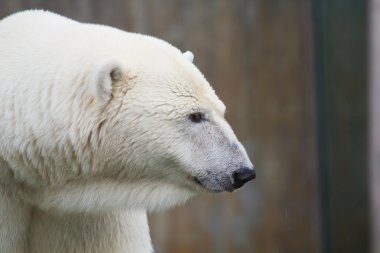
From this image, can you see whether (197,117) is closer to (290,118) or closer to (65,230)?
(65,230)

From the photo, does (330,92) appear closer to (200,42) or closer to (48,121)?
(200,42)

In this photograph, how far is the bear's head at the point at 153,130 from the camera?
329cm

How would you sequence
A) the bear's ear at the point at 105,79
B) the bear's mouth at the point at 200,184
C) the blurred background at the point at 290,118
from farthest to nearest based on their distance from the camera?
1. the blurred background at the point at 290,118
2. the bear's mouth at the point at 200,184
3. the bear's ear at the point at 105,79

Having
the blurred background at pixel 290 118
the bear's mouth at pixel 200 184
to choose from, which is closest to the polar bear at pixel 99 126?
the bear's mouth at pixel 200 184

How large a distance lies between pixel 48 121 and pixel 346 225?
13.4ft

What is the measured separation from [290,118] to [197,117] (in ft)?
12.0

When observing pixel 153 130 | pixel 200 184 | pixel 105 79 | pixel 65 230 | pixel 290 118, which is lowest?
pixel 290 118

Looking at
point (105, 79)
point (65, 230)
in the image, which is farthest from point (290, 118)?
point (105, 79)

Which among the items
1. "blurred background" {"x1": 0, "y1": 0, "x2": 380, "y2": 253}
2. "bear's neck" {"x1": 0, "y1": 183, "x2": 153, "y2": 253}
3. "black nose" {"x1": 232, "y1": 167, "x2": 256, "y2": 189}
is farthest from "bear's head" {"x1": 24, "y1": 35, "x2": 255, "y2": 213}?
"blurred background" {"x1": 0, "y1": 0, "x2": 380, "y2": 253}

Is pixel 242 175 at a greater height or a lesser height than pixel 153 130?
lesser

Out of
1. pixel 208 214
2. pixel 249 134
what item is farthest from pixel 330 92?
pixel 208 214

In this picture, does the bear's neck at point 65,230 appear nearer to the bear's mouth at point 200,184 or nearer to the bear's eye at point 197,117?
the bear's mouth at point 200,184

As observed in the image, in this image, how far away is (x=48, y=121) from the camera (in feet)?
10.7

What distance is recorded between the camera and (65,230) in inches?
142
